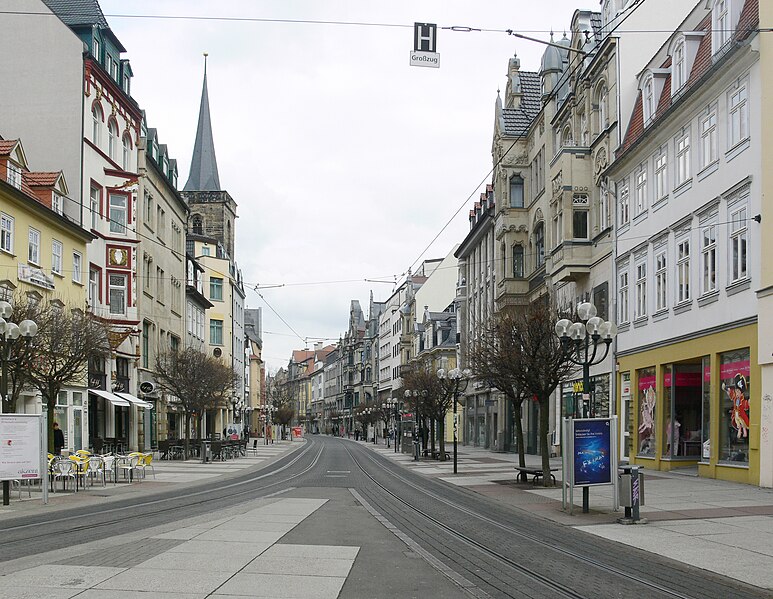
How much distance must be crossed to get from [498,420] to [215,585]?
48.7 m

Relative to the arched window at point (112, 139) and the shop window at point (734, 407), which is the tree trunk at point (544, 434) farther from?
the arched window at point (112, 139)

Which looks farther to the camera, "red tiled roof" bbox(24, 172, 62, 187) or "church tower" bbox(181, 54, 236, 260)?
"church tower" bbox(181, 54, 236, 260)

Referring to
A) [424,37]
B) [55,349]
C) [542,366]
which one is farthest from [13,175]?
[424,37]

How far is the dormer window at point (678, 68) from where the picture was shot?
96.4 ft

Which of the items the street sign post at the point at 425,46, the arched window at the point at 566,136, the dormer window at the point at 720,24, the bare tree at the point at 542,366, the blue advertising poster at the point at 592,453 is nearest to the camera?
the blue advertising poster at the point at 592,453

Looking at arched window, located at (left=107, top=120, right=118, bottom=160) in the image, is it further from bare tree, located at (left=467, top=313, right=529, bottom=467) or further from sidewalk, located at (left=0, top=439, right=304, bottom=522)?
bare tree, located at (left=467, top=313, right=529, bottom=467)

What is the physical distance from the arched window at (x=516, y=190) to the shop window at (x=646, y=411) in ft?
61.2

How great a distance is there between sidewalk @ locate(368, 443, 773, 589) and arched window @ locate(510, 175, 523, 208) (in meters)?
23.5

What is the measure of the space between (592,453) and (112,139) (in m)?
34.2

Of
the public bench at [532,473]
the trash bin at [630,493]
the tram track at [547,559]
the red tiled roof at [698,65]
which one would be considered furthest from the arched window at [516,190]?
the trash bin at [630,493]

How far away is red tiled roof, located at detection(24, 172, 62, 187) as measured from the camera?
121 ft

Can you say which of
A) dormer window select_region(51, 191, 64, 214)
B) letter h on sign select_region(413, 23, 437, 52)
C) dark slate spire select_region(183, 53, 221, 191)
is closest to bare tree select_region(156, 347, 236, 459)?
dormer window select_region(51, 191, 64, 214)

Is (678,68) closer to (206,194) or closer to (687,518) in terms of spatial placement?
(687,518)

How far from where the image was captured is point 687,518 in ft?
56.1
